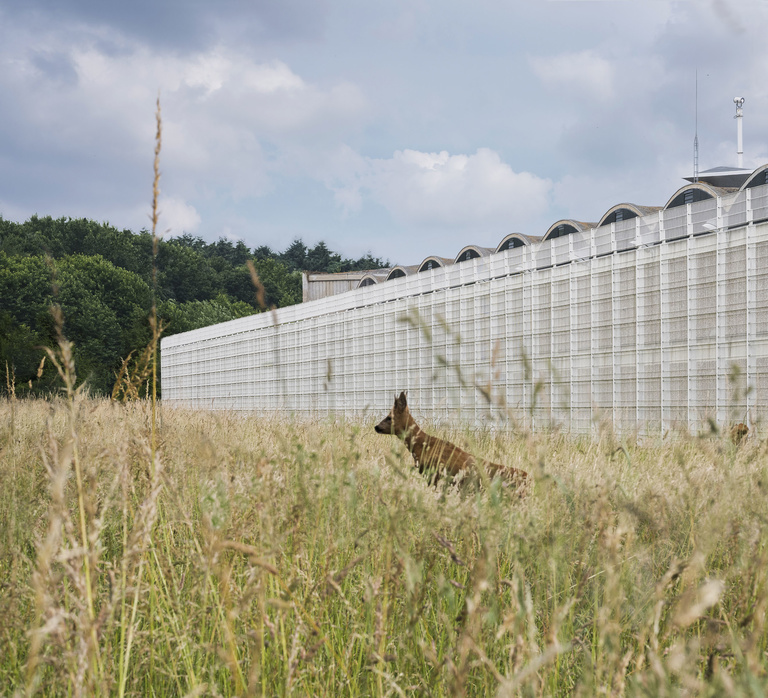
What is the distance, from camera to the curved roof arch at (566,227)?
11188mm

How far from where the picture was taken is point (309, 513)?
1654 millimetres

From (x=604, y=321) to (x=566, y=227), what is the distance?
13.7 feet

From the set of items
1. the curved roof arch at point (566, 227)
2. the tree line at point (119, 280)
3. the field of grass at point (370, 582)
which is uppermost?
the tree line at point (119, 280)

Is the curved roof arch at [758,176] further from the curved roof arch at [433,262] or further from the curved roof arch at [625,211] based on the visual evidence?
the curved roof arch at [433,262]

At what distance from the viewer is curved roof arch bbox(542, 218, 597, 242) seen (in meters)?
11.2

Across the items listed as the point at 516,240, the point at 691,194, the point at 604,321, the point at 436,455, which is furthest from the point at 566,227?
the point at 436,455

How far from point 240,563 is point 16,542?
768 mm

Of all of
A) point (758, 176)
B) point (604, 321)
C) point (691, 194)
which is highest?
point (691, 194)

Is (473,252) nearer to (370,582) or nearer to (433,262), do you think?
(433,262)

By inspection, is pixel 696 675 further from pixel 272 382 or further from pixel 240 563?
pixel 272 382

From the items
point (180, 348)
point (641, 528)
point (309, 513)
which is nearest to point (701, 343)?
point (641, 528)

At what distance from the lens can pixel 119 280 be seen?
3831 cm

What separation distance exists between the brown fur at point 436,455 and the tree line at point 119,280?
19575 mm

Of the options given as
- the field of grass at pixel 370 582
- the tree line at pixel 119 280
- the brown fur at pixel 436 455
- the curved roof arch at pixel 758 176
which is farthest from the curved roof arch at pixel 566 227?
the tree line at pixel 119 280
